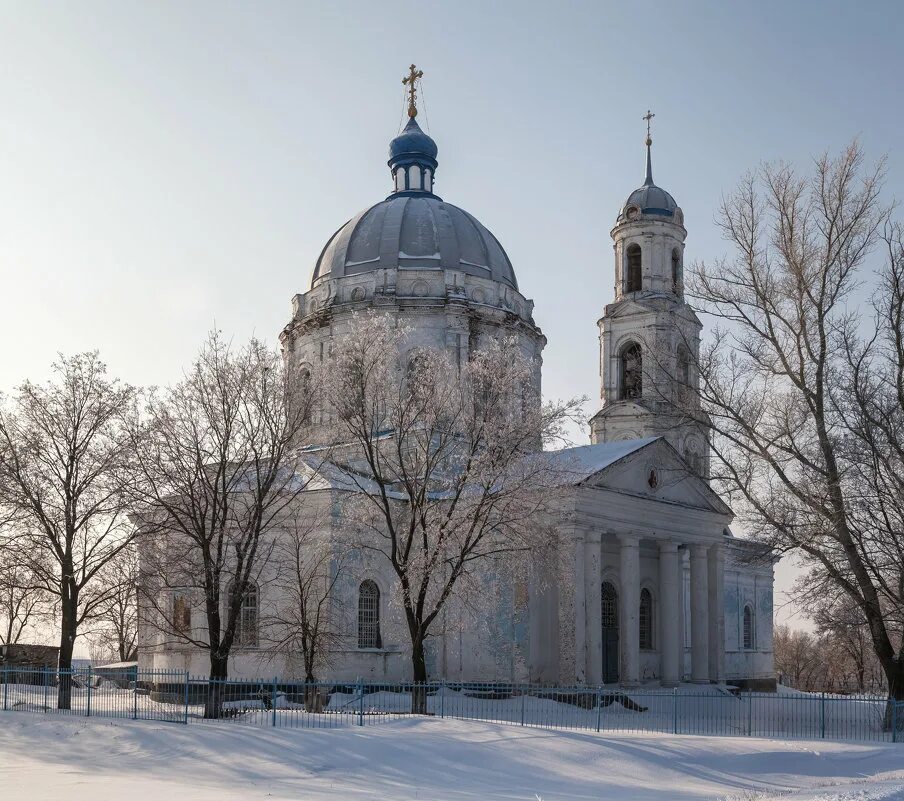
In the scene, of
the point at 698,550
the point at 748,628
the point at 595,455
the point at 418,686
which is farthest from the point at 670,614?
the point at 748,628

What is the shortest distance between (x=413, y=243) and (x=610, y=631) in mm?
16198

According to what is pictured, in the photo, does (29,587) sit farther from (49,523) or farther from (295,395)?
(295,395)

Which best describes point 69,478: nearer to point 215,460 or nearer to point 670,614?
point 215,460

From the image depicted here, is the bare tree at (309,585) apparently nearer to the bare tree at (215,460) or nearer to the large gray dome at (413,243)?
the bare tree at (215,460)

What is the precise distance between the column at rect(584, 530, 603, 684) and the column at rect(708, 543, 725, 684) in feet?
18.7

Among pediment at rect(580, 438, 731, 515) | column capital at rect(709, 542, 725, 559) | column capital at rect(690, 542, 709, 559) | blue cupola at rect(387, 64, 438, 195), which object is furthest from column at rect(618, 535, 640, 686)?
blue cupola at rect(387, 64, 438, 195)

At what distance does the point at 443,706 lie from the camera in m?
24.7

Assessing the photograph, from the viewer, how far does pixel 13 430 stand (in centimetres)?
2811

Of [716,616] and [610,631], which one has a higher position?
[716,616]

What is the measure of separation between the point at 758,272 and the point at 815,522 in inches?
233

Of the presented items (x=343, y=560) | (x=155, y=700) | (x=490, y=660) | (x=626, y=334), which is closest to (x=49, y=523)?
(x=155, y=700)

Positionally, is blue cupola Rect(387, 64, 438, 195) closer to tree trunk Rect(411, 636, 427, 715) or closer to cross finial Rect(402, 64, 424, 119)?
cross finial Rect(402, 64, 424, 119)

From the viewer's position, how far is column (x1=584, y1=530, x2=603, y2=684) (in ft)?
105

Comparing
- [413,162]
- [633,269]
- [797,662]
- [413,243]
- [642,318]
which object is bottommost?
[797,662]
